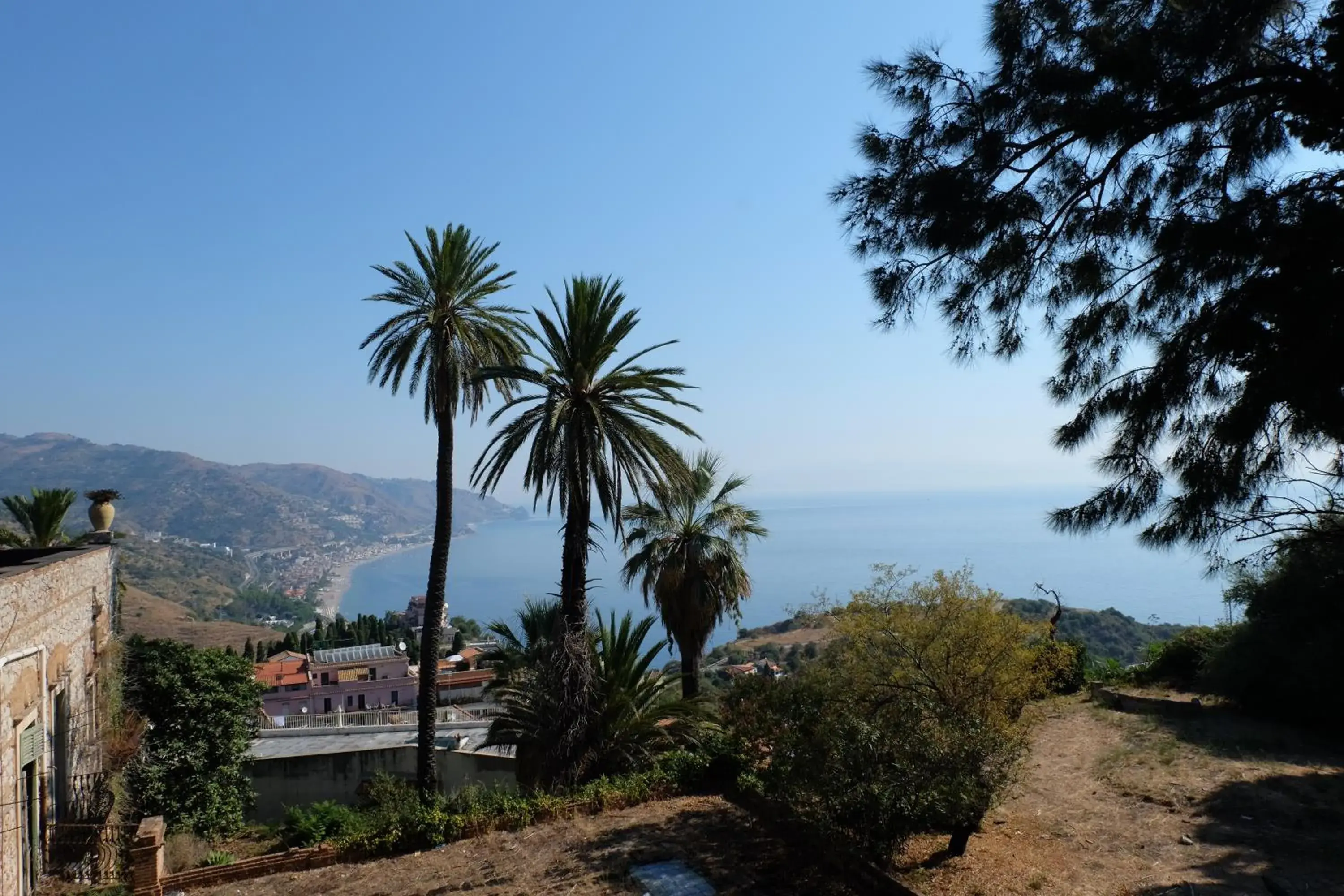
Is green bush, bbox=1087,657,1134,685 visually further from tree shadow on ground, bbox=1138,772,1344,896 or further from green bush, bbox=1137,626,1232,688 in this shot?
tree shadow on ground, bbox=1138,772,1344,896

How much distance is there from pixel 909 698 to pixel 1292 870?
3.45m

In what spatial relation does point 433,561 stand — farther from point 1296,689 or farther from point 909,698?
point 1296,689

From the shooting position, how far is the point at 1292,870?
274 inches

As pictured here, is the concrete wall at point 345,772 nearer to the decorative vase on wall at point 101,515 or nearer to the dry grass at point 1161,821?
the decorative vase on wall at point 101,515

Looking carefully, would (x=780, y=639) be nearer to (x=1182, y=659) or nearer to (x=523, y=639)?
(x=1182, y=659)

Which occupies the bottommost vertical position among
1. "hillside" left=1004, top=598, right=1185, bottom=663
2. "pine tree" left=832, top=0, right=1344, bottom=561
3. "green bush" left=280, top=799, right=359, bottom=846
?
"hillside" left=1004, top=598, right=1185, bottom=663

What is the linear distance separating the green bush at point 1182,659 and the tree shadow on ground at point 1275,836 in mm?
6388

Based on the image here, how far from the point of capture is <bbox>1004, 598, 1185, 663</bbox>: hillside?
3169cm

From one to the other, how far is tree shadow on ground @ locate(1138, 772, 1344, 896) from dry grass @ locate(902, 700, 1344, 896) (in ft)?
0.05

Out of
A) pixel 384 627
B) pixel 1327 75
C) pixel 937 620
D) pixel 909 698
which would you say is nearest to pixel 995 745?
pixel 909 698

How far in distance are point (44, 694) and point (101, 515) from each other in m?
5.41

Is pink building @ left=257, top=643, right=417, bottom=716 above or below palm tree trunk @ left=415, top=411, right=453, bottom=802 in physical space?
below

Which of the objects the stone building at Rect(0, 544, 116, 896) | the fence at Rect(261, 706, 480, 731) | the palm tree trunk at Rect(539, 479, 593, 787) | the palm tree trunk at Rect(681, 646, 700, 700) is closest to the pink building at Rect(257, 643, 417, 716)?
the fence at Rect(261, 706, 480, 731)

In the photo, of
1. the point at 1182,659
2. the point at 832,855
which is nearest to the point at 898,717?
the point at 832,855
